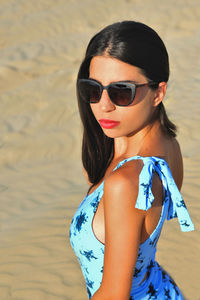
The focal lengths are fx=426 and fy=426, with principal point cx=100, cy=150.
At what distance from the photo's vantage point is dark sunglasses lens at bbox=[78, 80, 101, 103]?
5.83ft

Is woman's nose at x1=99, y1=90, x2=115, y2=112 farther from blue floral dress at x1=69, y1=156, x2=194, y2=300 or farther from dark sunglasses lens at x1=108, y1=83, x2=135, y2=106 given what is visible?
blue floral dress at x1=69, y1=156, x2=194, y2=300

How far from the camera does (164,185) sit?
1.66m

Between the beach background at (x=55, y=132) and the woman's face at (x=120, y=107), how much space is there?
2657 mm

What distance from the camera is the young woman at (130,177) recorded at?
57.7 inches

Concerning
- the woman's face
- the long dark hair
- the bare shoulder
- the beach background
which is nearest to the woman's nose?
the woman's face

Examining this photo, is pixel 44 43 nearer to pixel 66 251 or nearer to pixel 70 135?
pixel 70 135

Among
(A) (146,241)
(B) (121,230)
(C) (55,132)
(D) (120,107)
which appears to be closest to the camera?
(B) (121,230)

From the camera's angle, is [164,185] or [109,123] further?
[109,123]

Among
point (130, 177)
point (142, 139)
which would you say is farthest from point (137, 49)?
point (130, 177)

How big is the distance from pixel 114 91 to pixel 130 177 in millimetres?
384

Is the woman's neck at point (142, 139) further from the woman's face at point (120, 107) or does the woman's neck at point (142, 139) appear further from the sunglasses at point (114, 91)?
the sunglasses at point (114, 91)

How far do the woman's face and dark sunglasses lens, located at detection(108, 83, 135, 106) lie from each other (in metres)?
0.02

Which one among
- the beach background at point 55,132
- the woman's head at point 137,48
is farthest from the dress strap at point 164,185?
the beach background at point 55,132

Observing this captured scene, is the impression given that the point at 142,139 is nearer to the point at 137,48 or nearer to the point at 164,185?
the point at 164,185
